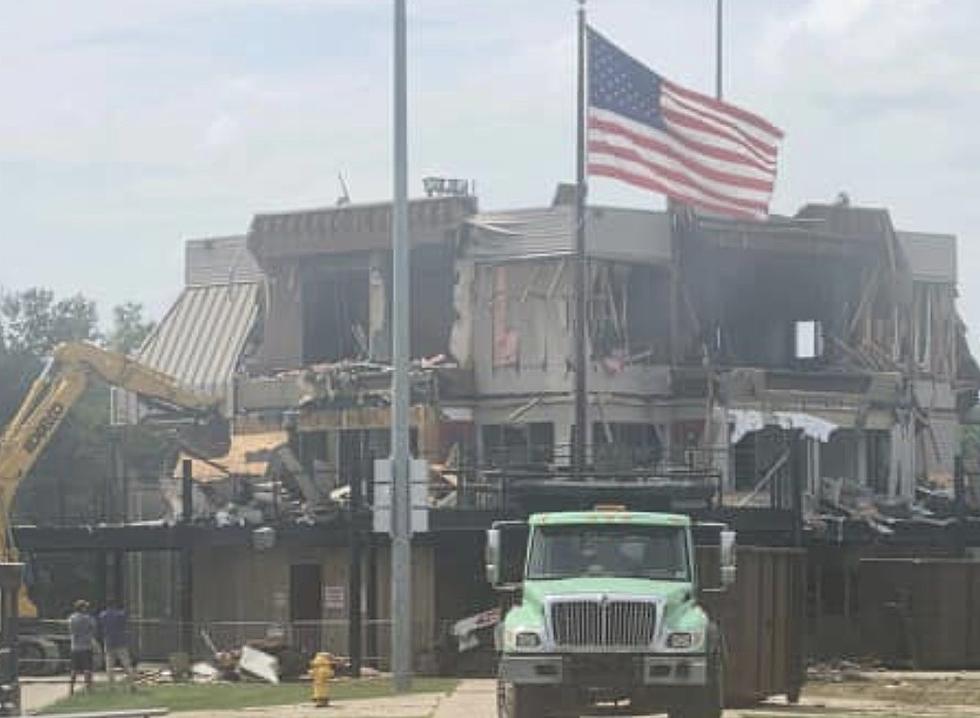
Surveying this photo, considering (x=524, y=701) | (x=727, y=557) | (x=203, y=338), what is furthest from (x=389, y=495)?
(x=203, y=338)

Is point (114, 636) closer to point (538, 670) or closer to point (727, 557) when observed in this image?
point (538, 670)

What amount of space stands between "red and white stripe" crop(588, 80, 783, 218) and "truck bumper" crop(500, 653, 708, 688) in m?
21.7

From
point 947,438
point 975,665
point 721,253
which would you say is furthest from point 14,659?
point 947,438

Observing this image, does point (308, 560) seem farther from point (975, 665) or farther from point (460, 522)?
point (975, 665)

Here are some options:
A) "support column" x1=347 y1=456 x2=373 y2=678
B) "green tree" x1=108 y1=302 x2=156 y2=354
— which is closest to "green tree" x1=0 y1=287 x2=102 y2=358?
"green tree" x1=108 y1=302 x2=156 y2=354

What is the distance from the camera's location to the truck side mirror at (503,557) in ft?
77.6

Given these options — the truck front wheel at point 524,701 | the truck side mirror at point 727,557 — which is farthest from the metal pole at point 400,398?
the truck front wheel at point 524,701

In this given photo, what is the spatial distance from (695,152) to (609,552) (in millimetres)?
21658

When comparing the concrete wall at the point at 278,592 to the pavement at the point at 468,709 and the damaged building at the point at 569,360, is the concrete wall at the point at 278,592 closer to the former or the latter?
the damaged building at the point at 569,360

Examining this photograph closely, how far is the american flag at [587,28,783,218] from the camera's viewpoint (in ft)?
143

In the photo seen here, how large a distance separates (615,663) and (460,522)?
23.4m

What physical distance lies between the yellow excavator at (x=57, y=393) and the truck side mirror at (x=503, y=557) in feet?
74.7

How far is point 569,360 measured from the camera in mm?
55156

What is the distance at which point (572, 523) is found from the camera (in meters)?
24.2
